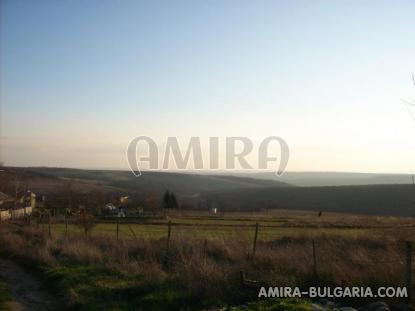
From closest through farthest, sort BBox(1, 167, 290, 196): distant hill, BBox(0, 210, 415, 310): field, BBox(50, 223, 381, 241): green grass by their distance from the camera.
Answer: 1. BBox(0, 210, 415, 310): field
2. BBox(50, 223, 381, 241): green grass
3. BBox(1, 167, 290, 196): distant hill

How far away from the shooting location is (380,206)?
83938 mm

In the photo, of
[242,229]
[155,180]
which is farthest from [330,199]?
[242,229]

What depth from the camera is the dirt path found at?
10.3 m

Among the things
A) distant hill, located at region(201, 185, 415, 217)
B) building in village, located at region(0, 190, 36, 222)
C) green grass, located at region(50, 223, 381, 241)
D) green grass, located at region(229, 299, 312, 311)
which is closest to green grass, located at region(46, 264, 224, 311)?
green grass, located at region(229, 299, 312, 311)

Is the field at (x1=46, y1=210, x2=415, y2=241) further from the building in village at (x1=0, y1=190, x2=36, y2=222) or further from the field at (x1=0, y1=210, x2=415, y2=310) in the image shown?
the building in village at (x1=0, y1=190, x2=36, y2=222)

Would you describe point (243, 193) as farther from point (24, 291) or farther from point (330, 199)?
point (24, 291)

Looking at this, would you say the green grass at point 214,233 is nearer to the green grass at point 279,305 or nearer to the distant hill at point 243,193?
the green grass at point 279,305

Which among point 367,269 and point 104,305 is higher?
point 367,269

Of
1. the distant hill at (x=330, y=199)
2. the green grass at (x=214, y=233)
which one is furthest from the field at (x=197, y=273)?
the distant hill at (x=330, y=199)

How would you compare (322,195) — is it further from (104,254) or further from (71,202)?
(104,254)

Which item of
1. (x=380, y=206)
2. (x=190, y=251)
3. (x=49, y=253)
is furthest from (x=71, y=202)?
(x=380, y=206)

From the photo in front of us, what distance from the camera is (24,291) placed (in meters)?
11.9

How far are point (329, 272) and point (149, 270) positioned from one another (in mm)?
4506

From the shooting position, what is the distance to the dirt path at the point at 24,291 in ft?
33.8
